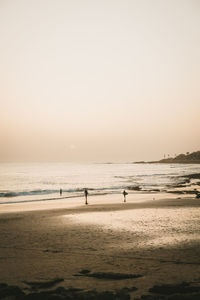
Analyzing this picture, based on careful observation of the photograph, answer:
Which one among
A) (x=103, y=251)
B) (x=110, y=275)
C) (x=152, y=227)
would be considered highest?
(x=110, y=275)

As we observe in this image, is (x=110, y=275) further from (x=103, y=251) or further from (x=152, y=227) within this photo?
(x=152, y=227)

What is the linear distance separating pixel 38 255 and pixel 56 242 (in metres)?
2.23

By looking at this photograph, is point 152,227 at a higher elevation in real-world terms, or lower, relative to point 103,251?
lower

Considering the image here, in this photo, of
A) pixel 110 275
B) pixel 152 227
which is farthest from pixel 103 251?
pixel 152 227

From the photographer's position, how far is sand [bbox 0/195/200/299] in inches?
331

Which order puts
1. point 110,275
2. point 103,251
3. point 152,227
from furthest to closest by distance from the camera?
point 152,227
point 103,251
point 110,275

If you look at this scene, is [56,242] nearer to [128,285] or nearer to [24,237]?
[24,237]

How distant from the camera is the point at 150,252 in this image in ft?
37.1

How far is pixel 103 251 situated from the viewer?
11.6m

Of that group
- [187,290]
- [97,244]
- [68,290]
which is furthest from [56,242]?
[187,290]

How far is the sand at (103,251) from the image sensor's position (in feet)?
27.6

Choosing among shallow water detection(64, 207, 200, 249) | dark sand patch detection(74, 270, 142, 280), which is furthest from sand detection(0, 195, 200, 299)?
dark sand patch detection(74, 270, 142, 280)

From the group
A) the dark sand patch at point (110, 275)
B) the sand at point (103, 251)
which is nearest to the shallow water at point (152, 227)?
the sand at point (103, 251)

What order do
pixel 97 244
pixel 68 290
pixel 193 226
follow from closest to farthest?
pixel 68 290, pixel 97 244, pixel 193 226
